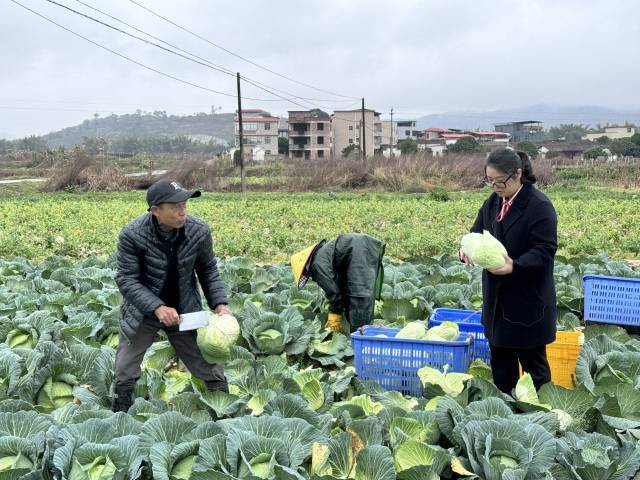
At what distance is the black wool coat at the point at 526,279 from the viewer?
3586 millimetres

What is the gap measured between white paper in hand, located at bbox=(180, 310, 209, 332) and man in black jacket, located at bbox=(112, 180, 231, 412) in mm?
63

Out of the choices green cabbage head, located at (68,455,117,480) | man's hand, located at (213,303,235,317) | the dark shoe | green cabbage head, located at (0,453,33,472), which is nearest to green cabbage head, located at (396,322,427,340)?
man's hand, located at (213,303,235,317)

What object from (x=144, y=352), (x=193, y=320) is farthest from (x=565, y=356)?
(x=144, y=352)

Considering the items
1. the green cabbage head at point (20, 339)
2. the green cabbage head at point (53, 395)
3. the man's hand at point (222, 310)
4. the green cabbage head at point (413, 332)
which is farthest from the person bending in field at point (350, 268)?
the green cabbage head at point (20, 339)

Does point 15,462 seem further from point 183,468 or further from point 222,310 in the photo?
point 222,310

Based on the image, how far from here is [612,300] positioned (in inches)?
216

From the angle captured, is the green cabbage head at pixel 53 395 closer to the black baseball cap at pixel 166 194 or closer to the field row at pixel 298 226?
the black baseball cap at pixel 166 194

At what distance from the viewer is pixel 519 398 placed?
359 centimetres

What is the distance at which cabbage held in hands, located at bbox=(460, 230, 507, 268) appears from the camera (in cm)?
354

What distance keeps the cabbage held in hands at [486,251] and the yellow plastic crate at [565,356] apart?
116cm

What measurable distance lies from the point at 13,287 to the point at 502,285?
5.41 meters

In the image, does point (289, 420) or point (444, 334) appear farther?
point (444, 334)

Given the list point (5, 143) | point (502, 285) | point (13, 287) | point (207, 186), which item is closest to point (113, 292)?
point (13, 287)

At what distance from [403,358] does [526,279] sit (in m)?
1.01
